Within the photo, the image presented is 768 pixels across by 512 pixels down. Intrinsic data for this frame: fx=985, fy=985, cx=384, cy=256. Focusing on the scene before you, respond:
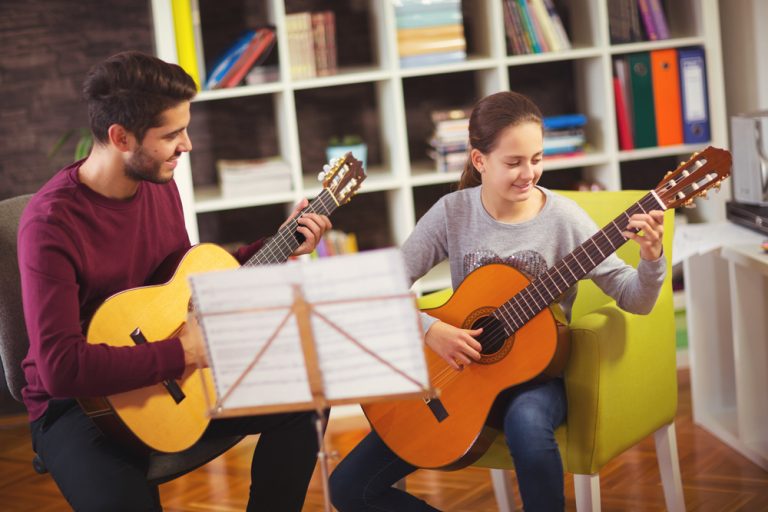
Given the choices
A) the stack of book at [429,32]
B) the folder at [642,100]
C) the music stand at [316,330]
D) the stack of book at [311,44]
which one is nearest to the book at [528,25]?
the stack of book at [429,32]

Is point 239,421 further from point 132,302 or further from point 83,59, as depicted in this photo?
point 83,59

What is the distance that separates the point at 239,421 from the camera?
7.16 feet

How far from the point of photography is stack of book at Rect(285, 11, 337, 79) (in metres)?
3.49

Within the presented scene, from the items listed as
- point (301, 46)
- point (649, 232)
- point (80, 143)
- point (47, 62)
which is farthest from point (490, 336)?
point (47, 62)

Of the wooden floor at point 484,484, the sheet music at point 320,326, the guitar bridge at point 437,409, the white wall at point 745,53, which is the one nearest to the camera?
the sheet music at point 320,326

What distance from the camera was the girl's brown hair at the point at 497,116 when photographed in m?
2.19

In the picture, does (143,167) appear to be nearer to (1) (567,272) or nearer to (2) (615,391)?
(1) (567,272)

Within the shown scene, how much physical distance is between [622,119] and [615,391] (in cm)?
182

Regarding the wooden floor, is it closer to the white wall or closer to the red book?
the red book

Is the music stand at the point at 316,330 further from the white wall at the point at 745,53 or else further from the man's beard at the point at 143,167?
the white wall at the point at 745,53

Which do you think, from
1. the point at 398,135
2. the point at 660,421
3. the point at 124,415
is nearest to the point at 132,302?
the point at 124,415

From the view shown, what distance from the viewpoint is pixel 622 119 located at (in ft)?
12.1

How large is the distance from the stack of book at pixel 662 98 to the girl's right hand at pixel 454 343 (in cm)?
183

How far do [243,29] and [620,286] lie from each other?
2.17 meters
